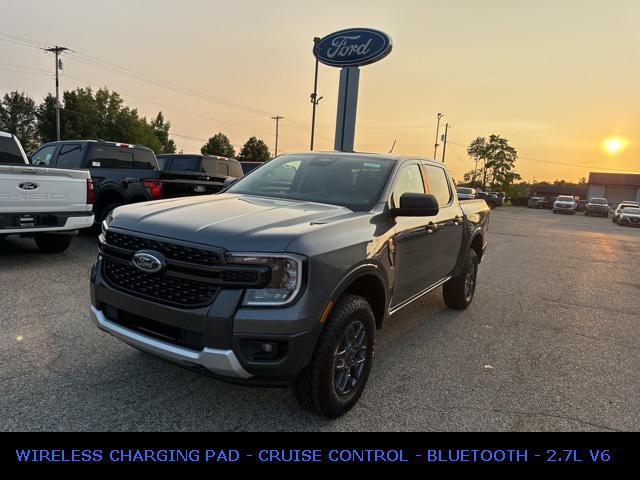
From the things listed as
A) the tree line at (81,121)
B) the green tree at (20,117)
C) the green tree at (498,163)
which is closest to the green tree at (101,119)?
the tree line at (81,121)

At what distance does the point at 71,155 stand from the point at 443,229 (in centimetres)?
745

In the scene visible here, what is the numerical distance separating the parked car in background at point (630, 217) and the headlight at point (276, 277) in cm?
3292

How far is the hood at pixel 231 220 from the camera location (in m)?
2.59

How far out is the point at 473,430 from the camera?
3.03m

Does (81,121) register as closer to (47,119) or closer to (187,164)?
(47,119)

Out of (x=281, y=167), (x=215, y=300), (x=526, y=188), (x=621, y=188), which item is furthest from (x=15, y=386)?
(x=526, y=188)

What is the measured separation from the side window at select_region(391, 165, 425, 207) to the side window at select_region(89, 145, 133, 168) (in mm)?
6656

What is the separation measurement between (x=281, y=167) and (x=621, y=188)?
83914 millimetres

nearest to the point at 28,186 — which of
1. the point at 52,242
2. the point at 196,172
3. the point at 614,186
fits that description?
the point at 52,242

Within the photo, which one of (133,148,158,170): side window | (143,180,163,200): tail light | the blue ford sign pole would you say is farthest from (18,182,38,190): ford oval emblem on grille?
the blue ford sign pole

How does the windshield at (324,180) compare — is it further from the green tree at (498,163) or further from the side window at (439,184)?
the green tree at (498,163)

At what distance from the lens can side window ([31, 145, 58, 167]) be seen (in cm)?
917
